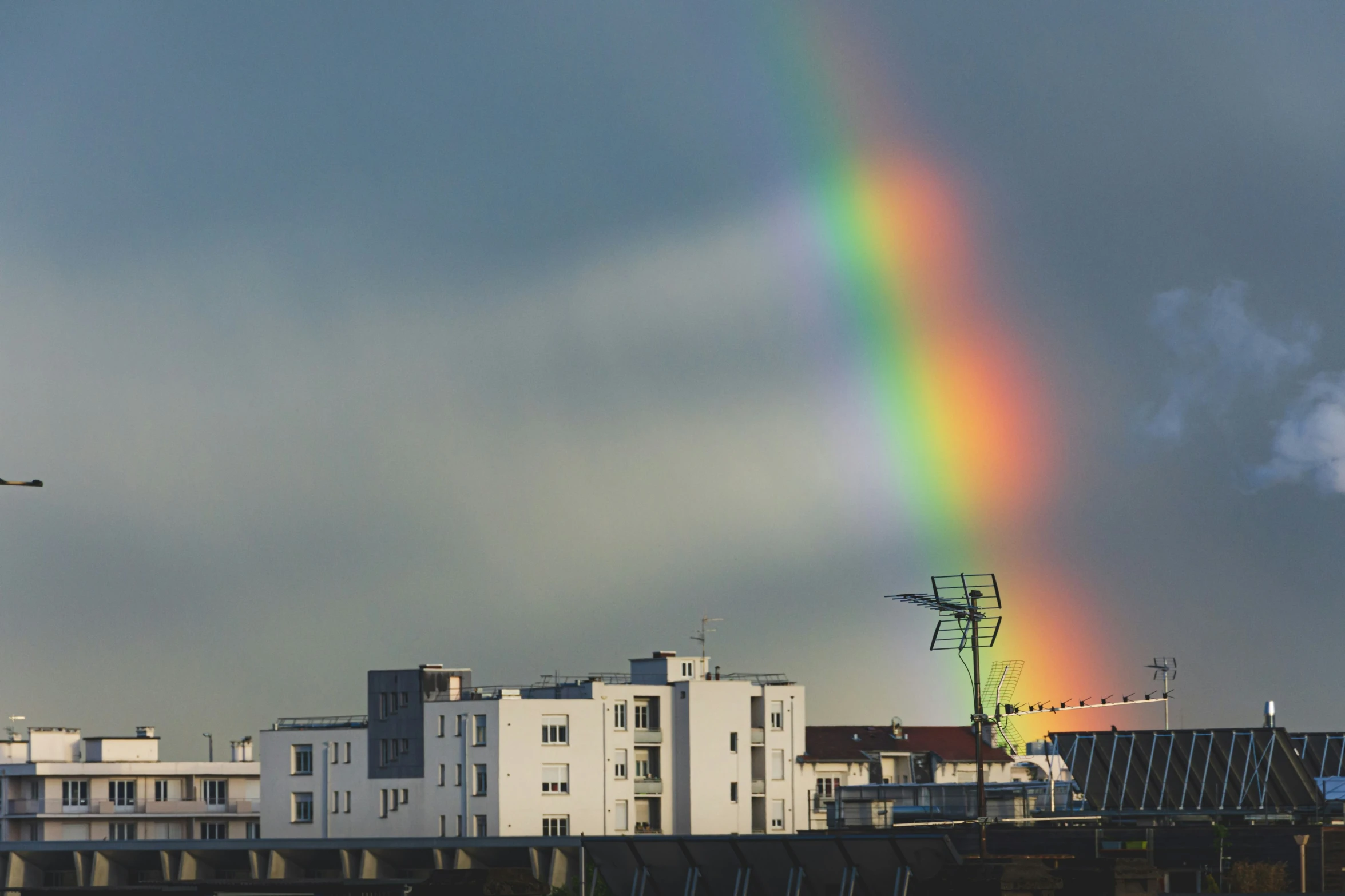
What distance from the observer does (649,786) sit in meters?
129

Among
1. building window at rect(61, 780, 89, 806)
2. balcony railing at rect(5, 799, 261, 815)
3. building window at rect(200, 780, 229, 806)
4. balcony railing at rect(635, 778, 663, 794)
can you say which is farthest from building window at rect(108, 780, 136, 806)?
balcony railing at rect(635, 778, 663, 794)

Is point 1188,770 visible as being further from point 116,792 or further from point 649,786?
point 116,792

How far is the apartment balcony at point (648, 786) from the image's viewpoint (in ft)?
422

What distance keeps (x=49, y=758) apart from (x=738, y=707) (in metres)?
61.7

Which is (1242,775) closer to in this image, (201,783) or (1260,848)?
(1260,848)

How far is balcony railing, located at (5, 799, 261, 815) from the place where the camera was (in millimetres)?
146750

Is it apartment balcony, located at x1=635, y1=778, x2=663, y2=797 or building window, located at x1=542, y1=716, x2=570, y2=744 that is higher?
building window, located at x1=542, y1=716, x2=570, y2=744

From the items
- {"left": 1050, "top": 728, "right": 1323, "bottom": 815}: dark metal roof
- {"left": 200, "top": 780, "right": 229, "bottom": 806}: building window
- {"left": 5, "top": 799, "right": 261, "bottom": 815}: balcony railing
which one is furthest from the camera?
{"left": 200, "top": 780, "right": 229, "bottom": 806}: building window

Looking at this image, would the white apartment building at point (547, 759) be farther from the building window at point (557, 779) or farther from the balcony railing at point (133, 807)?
the balcony railing at point (133, 807)

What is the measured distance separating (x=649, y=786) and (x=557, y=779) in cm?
724

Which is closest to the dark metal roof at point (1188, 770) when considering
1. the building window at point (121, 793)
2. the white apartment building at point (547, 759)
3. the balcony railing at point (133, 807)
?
the white apartment building at point (547, 759)

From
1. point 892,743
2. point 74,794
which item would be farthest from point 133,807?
point 892,743

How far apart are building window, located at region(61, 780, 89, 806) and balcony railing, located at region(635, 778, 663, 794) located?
49.2m

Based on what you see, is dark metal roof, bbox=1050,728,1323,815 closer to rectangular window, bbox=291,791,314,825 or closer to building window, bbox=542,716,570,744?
building window, bbox=542,716,570,744
